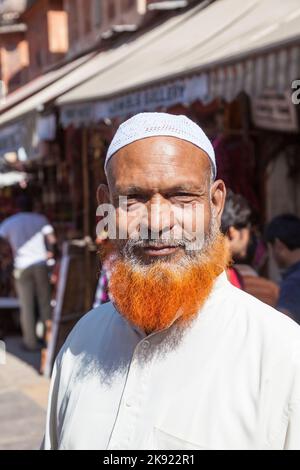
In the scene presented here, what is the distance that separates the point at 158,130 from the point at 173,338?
0.52 metres

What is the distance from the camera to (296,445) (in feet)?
4.83

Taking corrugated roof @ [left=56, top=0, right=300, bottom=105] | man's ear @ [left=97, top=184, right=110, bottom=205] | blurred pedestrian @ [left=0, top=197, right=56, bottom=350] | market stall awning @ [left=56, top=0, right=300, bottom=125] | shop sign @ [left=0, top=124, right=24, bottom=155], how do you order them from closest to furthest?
man's ear @ [left=97, top=184, right=110, bottom=205], market stall awning @ [left=56, top=0, right=300, bottom=125], corrugated roof @ [left=56, top=0, right=300, bottom=105], shop sign @ [left=0, top=124, right=24, bottom=155], blurred pedestrian @ [left=0, top=197, right=56, bottom=350]

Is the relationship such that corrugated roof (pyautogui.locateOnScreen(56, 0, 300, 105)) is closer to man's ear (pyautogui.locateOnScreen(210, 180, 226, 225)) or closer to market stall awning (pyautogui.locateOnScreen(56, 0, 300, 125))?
market stall awning (pyautogui.locateOnScreen(56, 0, 300, 125))

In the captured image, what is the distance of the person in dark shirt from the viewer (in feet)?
11.2

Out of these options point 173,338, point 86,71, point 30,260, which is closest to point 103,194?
point 173,338

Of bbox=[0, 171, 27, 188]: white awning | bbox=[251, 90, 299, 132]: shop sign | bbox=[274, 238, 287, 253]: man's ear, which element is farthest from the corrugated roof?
bbox=[0, 171, 27, 188]: white awning

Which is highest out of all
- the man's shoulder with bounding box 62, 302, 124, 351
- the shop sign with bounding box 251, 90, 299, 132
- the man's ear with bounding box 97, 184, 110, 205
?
the shop sign with bounding box 251, 90, 299, 132

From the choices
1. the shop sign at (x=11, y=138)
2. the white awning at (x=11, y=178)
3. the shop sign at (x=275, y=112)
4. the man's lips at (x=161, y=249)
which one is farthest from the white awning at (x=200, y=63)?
the white awning at (x=11, y=178)

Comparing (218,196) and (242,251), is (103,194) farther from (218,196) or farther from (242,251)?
(242,251)

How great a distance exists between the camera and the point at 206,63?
451cm

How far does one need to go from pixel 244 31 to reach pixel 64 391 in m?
4.02

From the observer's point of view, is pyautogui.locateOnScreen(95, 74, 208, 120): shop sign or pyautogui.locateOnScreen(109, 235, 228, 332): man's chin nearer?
pyautogui.locateOnScreen(109, 235, 228, 332): man's chin

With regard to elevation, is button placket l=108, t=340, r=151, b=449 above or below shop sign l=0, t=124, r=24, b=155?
below

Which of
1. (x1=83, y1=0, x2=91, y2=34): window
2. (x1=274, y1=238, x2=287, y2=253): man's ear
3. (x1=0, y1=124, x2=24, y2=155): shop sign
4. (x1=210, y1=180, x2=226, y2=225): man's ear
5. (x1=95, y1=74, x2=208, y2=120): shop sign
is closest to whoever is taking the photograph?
(x1=210, y1=180, x2=226, y2=225): man's ear
